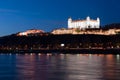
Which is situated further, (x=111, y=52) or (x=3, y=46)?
(x=3, y=46)

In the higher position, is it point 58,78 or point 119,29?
point 119,29

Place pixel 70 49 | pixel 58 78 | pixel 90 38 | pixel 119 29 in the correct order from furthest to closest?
pixel 119 29 → pixel 90 38 → pixel 70 49 → pixel 58 78

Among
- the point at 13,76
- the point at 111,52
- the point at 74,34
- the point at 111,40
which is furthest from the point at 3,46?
the point at 13,76

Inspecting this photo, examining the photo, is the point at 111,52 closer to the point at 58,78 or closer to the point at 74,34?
the point at 74,34

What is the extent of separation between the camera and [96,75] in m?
44.6

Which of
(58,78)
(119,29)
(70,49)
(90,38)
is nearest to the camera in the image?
(58,78)

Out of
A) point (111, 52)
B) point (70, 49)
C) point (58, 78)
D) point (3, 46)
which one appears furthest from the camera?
point (3, 46)

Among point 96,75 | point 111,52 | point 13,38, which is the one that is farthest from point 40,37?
point 96,75

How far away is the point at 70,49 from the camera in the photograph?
15388cm

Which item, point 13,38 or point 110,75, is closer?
point 110,75

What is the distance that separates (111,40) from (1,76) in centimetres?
12072

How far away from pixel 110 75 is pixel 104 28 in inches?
6081

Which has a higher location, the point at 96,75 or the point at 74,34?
the point at 74,34

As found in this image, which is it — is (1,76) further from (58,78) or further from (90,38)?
(90,38)
